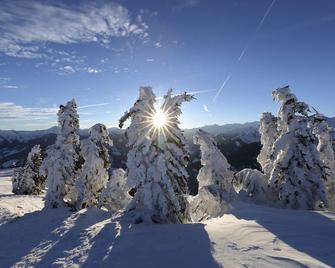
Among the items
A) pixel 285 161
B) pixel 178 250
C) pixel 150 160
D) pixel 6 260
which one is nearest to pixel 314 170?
pixel 285 161

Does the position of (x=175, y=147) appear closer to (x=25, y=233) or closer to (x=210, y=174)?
(x=210, y=174)

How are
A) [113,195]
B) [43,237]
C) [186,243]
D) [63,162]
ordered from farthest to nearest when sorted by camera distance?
[63,162], [113,195], [43,237], [186,243]

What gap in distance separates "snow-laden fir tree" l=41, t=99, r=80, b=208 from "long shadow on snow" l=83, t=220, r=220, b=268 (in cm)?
1507

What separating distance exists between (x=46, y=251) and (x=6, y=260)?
1564 mm

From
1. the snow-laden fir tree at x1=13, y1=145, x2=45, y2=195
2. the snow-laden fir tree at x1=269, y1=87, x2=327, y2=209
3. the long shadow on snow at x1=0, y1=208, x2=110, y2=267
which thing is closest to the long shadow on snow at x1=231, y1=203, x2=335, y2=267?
the snow-laden fir tree at x1=269, y1=87, x2=327, y2=209

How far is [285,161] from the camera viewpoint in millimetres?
24562

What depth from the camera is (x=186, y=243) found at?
1391 centimetres

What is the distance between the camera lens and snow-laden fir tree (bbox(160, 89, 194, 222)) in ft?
66.8

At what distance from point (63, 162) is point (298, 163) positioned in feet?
63.9

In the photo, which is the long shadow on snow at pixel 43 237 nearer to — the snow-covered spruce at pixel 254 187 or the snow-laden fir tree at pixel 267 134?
the snow-covered spruce at pixel 254 187

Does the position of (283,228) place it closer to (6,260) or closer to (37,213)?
(6,260)

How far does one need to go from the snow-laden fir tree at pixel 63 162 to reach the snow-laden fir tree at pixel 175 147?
47.1 ft

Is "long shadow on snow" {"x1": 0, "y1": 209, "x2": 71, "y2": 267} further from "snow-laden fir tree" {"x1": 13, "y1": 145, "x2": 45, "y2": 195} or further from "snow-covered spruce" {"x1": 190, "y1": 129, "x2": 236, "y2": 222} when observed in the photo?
"snow-laden fir tree" {"x1": 13, "y1": 145, "x2": 45, "y2": 195}

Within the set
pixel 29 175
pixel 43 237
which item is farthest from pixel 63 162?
pixel 29 175
